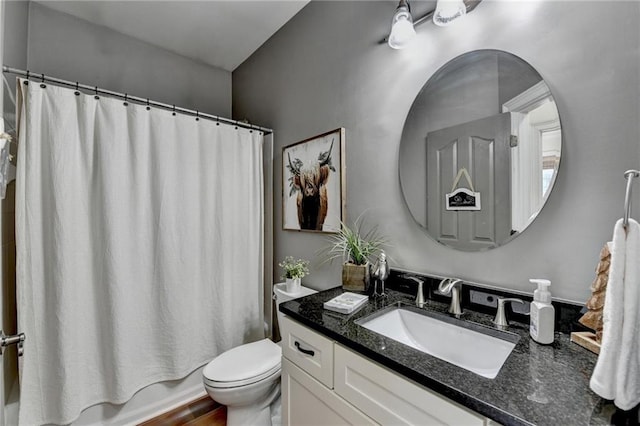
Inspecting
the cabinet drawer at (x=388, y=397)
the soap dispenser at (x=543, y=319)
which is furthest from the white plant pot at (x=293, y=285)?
the soap dispenser at (x=543, y=319)

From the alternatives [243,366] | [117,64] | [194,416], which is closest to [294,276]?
[243,366]

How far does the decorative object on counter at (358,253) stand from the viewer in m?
1.28

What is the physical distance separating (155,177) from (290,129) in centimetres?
92

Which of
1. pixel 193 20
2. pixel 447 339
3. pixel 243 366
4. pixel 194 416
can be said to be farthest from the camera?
pixel 193 20

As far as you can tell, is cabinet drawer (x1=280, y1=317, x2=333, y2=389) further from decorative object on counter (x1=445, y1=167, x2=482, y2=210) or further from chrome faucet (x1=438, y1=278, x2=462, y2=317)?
decorative object on counter (x1=445, y1=167, x2=482, y2=210)

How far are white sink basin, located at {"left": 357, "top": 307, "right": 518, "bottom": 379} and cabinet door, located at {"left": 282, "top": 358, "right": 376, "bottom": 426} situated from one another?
250 millimetres

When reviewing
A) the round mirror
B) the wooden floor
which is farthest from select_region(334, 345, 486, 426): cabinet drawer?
the wooden floor

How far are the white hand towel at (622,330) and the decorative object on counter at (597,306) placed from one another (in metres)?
0.19

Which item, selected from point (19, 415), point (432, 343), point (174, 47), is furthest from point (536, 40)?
point (19, 415)

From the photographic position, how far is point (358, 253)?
1335 mm

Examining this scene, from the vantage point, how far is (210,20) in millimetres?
1969

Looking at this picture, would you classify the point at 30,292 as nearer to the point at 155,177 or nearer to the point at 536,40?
the point at 155,177

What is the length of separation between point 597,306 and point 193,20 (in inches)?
101

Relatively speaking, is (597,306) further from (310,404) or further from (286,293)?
(286,293)
